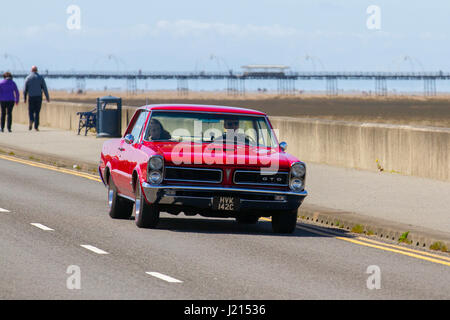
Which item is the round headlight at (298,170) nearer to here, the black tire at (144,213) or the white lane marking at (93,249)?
the black tire at (144,213)

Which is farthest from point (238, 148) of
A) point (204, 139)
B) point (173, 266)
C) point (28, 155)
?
point (28, 155)

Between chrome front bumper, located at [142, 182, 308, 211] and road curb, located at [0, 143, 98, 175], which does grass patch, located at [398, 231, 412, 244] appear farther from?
road curb, located at [0, 143, 98, 175]

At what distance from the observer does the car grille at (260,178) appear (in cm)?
1361

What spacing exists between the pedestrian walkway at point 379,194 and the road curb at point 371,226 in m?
0.32

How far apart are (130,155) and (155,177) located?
3.66 feet

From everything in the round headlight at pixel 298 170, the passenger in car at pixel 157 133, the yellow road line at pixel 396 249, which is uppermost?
the passenger in car at pixel 157 133

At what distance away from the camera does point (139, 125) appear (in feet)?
49.2

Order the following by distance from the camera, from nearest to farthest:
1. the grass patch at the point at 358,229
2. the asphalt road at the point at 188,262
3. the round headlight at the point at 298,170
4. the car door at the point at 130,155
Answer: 1. the asphalt road at the point at 188,262
2. the round headlight at the point at 298,170
3. the car door at the point at 130,155
4. the grass patch at the point at 358,229

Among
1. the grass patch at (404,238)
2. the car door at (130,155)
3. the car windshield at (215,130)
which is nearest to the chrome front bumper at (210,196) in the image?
the car door at (130,155)

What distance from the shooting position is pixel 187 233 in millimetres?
13992

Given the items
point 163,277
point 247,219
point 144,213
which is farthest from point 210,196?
point 163,277

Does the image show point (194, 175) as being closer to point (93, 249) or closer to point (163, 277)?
point (93, 249)

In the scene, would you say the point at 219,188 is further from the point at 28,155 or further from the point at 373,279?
the point at 28,155

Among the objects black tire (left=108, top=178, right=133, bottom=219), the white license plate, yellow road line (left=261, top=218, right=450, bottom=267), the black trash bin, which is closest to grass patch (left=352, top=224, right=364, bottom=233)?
yellow road line (left=261, top=218, right=450, bottom=267)
